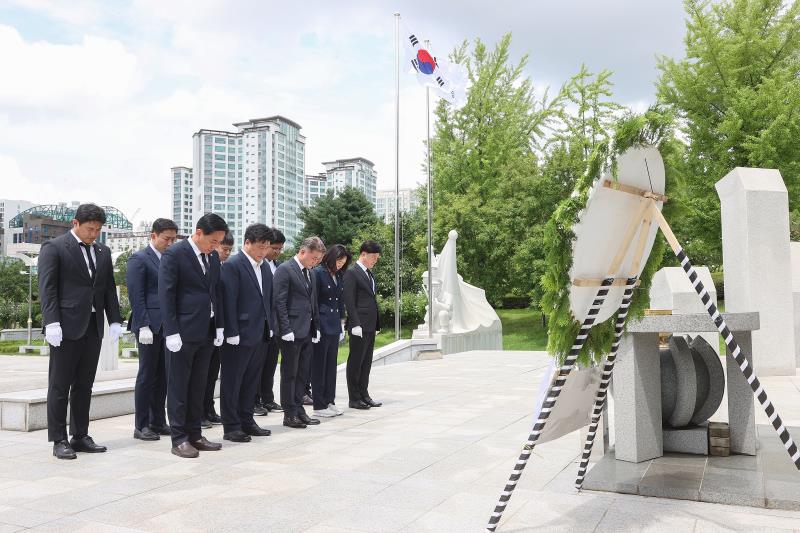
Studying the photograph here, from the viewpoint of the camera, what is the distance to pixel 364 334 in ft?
26.6

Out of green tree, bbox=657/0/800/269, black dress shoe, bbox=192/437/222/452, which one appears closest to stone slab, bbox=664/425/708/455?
black dress shoe, bbox=192/437/222/452

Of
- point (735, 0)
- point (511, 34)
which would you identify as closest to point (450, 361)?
point (735, 0)

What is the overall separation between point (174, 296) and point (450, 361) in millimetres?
11429

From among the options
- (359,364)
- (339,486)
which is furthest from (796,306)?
(339,486)

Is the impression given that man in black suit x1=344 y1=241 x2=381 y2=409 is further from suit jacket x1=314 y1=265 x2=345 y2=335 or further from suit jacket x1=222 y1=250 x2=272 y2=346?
suit jacket x1=222 y1=250 x2=272 y2=346

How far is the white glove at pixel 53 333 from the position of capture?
5.22 meters

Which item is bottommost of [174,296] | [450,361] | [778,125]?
[450,361]

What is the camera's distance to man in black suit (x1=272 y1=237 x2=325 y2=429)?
22.8 feet

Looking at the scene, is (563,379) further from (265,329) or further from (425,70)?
(425,70)

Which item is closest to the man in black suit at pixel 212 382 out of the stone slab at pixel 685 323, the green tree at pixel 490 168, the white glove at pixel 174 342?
the white glove at pixel 174 342

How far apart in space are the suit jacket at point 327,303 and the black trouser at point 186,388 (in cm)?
206

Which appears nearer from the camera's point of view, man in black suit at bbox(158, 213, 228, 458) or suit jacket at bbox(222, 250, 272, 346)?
man in black suit at bbox(158, 213, 228, 458)

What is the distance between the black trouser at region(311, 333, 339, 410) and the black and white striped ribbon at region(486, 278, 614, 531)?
173 inches

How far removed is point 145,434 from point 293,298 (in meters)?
1.99
